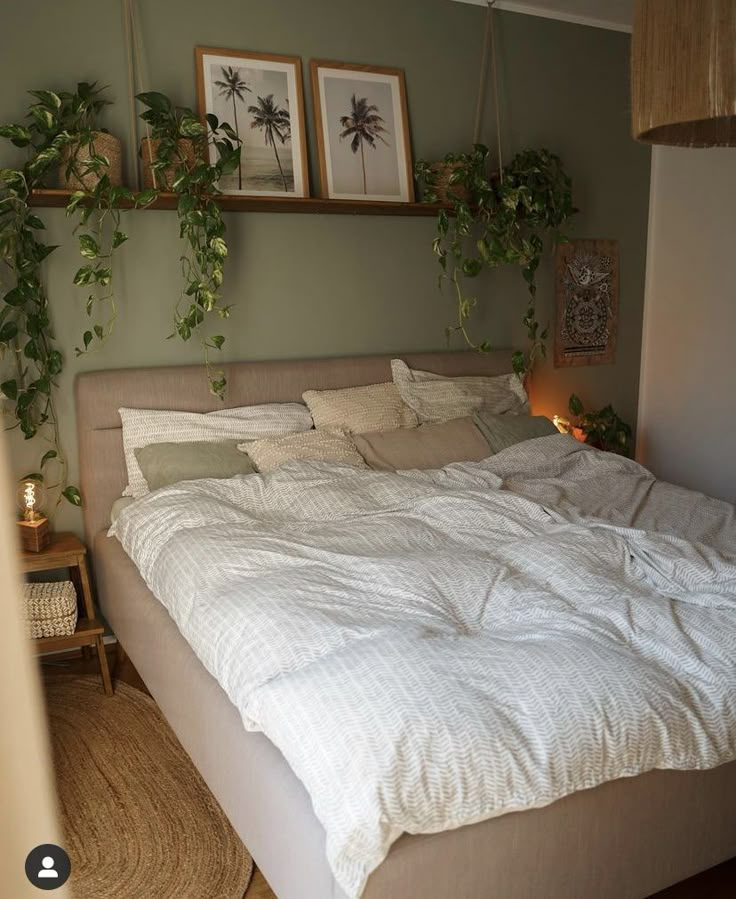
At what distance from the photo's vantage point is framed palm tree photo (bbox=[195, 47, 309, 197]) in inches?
127

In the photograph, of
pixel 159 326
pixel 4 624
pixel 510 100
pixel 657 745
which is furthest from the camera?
pixel 510 100

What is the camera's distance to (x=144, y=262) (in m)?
3.22

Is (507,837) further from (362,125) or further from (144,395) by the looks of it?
(362,125)

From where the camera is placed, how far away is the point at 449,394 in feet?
11.8

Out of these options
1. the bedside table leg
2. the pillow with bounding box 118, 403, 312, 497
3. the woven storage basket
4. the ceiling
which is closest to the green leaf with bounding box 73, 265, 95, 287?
the pillow with bounding box 118, 403, 312, 497

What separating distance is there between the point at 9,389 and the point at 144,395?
469 millimetres

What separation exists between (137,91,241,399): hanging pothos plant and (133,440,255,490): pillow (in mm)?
280

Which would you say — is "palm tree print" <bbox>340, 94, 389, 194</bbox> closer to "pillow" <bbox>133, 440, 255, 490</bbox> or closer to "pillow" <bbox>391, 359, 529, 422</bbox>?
"pillow" <bbox>391, 359, 529, 422</bbox>

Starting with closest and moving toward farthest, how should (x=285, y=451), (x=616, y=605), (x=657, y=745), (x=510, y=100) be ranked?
(x=657, y=745) → (x=616, y=605) → (x=285, y=451) → (x=510, y=100)

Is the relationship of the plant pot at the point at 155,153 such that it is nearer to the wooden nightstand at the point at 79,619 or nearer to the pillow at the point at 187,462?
the pillow at the point at 187,462

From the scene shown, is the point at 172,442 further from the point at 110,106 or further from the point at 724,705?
the point at 724,705

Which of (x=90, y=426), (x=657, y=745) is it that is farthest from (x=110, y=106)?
(x=657, y=745)

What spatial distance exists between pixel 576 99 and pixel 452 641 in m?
3.18

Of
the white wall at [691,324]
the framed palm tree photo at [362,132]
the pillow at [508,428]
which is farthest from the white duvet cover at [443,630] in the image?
the white wall at [691,324]
